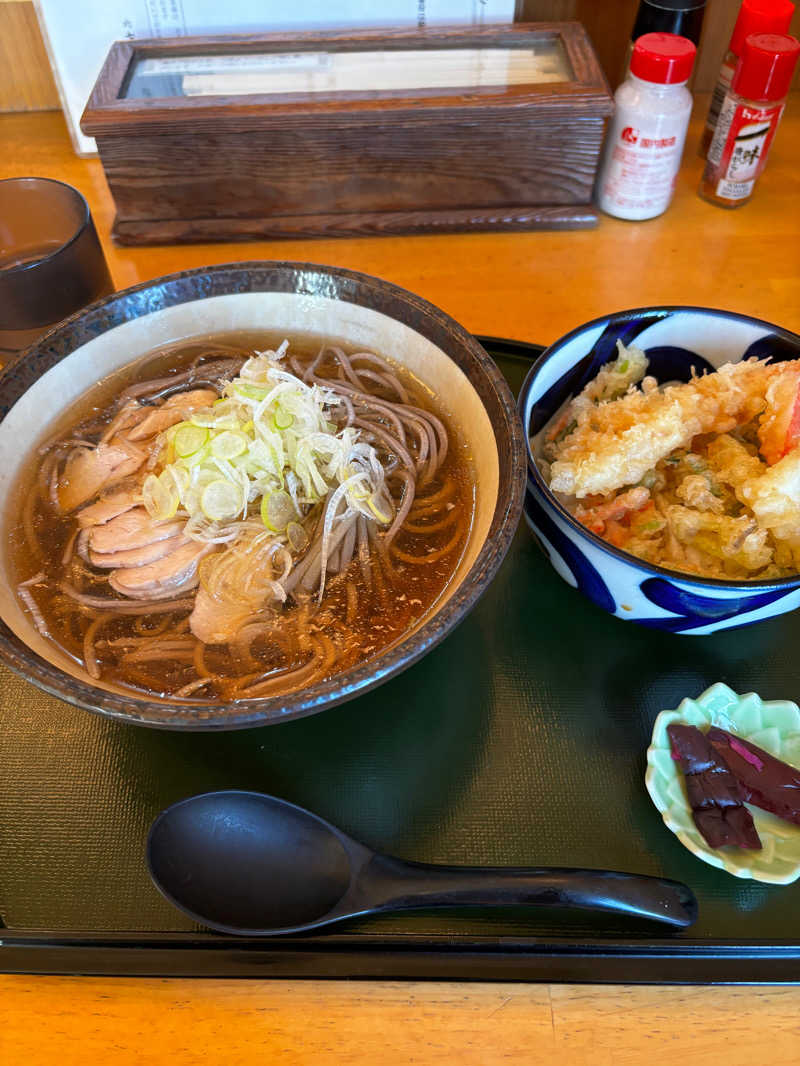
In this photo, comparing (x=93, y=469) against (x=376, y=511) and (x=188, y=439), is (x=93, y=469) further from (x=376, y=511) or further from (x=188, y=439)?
(x=376, y=511)

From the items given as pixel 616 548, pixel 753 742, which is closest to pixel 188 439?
pixel 616 548

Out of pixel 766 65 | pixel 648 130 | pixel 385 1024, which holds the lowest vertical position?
pixel 385 1024

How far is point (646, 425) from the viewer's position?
107 centimetres

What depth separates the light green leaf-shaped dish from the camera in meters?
0.88

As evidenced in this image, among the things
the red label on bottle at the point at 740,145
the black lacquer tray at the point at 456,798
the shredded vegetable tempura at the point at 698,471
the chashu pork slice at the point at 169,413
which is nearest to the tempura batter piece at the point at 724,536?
the shredded vegetable tempura at the point at 698,471

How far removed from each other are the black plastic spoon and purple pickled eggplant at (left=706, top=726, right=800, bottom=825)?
15cm

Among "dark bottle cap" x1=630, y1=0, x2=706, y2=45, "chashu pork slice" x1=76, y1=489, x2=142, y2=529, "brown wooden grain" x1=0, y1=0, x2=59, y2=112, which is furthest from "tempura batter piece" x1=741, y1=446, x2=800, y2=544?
"brown wooden grain" x1=0, y1=0, x2=59, y2=112

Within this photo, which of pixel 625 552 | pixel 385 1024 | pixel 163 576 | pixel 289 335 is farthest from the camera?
pixel 289 335

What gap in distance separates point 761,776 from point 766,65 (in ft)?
4.54

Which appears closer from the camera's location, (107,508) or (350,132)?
(107,508)

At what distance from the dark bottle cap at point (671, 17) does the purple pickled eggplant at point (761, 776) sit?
1.52 meters

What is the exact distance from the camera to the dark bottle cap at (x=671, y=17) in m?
1.66

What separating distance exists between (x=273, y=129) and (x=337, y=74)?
0.26 m

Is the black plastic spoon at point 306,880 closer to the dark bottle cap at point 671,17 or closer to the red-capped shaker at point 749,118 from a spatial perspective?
the red-capped shaker at point 749,118
